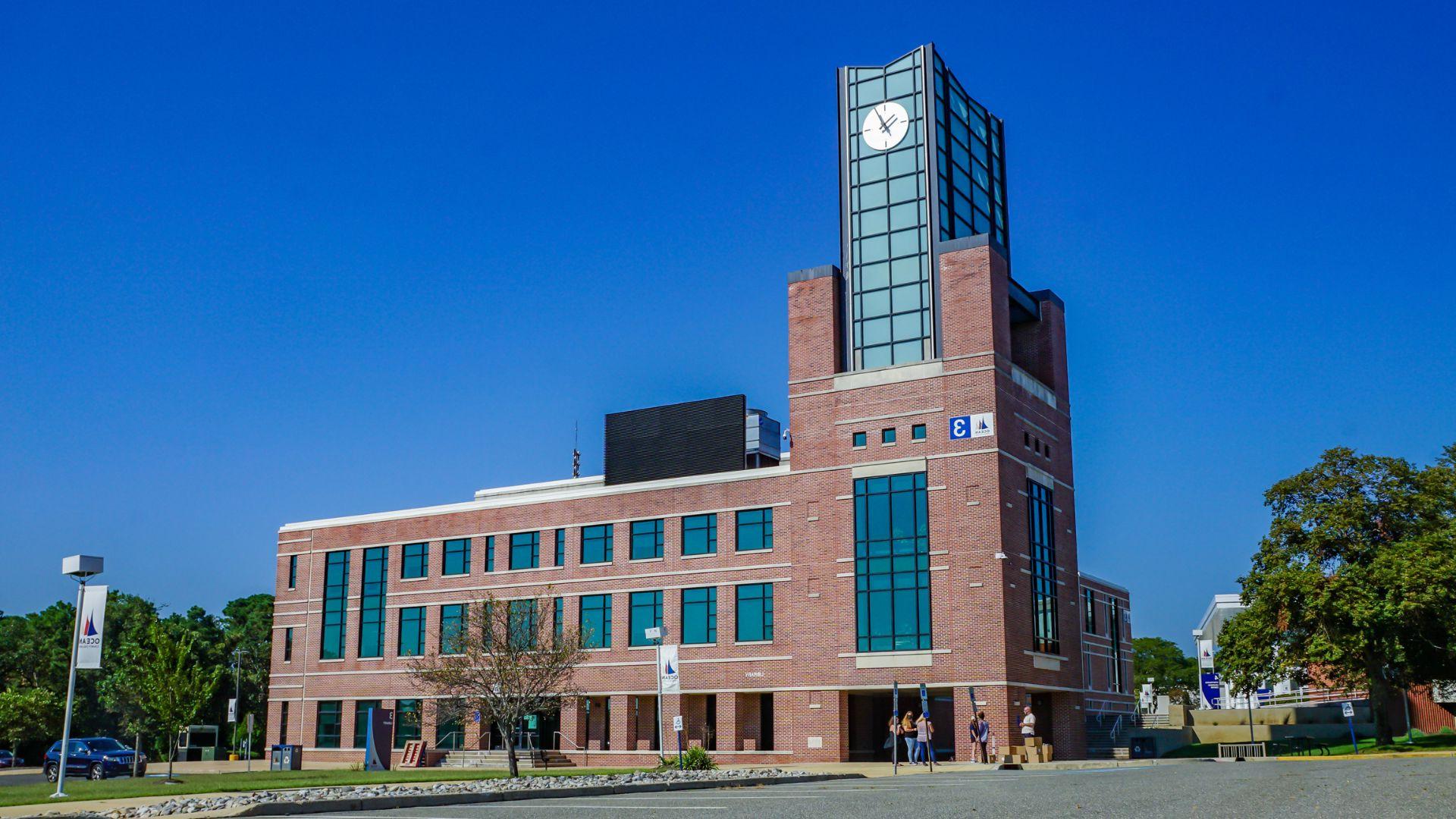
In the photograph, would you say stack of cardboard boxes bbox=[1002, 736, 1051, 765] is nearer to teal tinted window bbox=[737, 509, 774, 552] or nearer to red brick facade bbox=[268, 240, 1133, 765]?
red brick facade bbox=[268, 240, 1133, 765]

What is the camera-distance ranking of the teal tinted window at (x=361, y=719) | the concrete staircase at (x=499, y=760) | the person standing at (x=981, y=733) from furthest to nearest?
the teal tinted window at (x=361, y=719)
the concrete staircase at (x=499, y=760)
the person standing at (x=981, y=733)

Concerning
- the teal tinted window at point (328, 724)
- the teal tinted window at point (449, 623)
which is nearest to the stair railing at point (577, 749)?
the teal tinted window at point (449, 623)

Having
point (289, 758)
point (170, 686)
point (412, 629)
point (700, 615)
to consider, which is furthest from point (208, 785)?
point (412, 629)

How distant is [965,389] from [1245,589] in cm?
1413

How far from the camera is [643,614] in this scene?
57500 mm

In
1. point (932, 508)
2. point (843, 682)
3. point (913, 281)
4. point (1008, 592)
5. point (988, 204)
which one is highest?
point (988, 204)

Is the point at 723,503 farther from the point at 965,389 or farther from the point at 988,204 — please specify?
the point at 988,204

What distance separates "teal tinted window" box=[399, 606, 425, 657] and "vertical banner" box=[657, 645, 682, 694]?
95.9 ft

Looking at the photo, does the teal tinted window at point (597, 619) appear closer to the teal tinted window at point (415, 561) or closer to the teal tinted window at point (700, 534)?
the teal tinted window at point (700, 534)

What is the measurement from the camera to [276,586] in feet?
225

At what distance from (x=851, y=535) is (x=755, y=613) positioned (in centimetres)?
566

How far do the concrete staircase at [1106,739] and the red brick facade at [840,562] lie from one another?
4.01 feet

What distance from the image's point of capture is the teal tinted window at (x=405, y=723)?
6134 centimetres

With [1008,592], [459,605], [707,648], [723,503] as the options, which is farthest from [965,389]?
[459,605]
